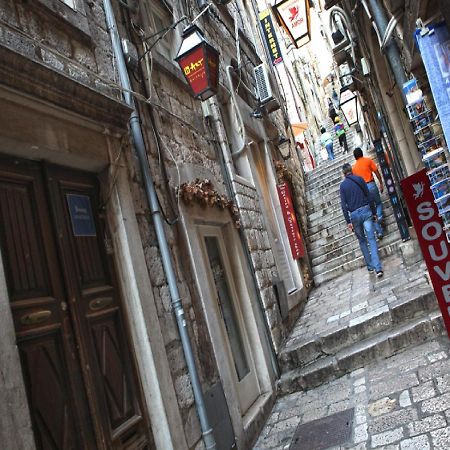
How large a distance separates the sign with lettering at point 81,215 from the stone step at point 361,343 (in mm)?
3283

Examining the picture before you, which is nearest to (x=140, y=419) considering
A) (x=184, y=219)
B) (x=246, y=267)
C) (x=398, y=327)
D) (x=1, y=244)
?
(x=1, y=244)

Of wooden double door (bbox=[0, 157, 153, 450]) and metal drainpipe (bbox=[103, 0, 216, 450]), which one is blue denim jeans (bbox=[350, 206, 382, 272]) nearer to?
metal drainpipe (bbox=[103, 0, 216, 450])

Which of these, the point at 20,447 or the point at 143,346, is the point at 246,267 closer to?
the point at 143,346

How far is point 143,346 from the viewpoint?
3227 millimetres

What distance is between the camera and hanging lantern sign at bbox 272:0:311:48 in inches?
271

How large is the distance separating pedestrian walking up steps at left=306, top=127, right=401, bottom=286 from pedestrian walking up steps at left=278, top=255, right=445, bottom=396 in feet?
8.83

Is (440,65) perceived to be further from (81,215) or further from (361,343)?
(361,343)

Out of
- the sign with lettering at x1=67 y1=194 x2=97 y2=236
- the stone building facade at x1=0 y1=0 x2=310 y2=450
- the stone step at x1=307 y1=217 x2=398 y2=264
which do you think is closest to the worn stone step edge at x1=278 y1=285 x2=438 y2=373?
the stone building facade at x1=0 y1=0 x2=310 y2=450

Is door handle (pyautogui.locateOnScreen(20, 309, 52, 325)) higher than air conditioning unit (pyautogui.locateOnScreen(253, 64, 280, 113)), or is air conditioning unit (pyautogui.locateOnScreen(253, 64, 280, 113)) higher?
air conditioning unit (pyautogui.locateOnScreen(253, 64, 280, 113))

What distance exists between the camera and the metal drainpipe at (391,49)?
4121mm

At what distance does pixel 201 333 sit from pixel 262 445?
1221 mm

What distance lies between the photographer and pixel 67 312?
2781 millimetres

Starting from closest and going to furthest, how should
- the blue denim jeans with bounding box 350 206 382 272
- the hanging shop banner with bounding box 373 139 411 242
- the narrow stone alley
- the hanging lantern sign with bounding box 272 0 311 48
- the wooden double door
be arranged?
1. the wooden double door
2. the narrow stone alley
3. the hanging lantern sign with bounding box 272 0 311 48
4. the blue denim jeans with bounding box 350 206 382 272
5. the hanging shop banner with bounding box 373 139 411 242

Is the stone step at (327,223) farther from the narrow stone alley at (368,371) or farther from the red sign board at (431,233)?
the red sign board at (431,233)
